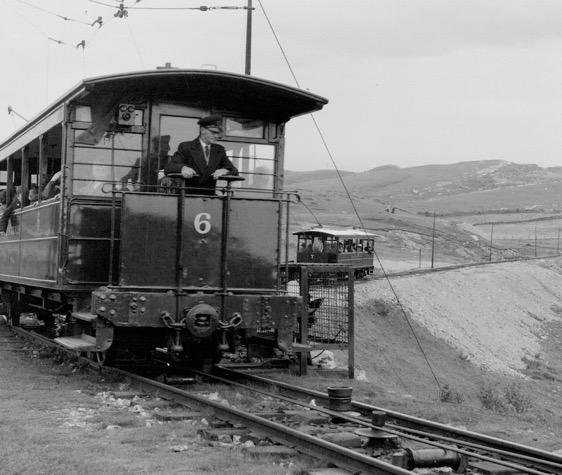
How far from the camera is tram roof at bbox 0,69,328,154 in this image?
1083cm

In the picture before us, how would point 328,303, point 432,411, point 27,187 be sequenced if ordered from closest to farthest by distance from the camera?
point 432,411 → point 27,187 → point 328,303

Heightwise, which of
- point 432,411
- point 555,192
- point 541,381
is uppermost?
point 555,192

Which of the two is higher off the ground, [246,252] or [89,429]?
[246,252]

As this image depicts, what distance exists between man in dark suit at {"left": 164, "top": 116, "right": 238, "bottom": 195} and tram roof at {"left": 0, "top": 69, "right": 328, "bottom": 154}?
1.74ft

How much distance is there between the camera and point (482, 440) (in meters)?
7.58

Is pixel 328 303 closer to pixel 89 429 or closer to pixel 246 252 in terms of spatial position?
pixel 246 252

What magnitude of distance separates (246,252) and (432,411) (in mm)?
2773

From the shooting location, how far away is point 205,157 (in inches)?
428

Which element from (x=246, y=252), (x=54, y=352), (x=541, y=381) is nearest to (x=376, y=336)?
(x=541, y=381)

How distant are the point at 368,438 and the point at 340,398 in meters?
1.39

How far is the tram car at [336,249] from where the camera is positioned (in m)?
40.5

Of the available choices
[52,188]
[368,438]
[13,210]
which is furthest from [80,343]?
[13,210]

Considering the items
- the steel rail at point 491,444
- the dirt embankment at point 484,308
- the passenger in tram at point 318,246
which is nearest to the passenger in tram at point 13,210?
the steel rail at point 491,444

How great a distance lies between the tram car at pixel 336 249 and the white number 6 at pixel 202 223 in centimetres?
2919
